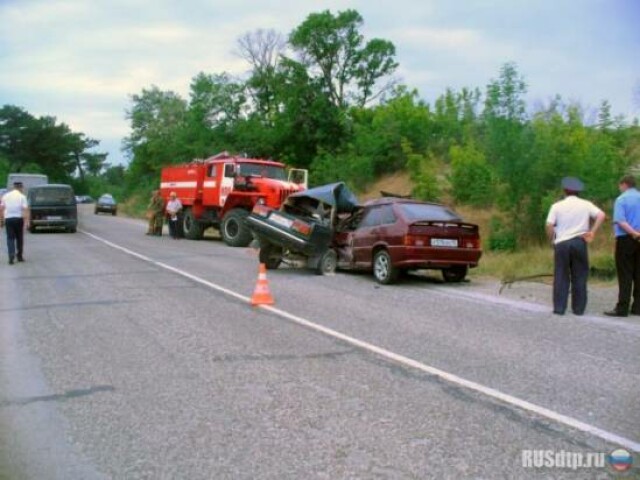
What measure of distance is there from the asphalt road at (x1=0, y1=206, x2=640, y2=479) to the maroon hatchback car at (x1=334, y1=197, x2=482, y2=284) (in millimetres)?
1815

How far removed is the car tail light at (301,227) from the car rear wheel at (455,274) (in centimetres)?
278

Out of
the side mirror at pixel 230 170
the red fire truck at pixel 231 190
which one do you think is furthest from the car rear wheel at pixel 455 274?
the side mirror at pixel 230 170

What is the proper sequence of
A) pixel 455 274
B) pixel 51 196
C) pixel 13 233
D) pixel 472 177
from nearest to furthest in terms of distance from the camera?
pixel 455 274
pixel 13 233
pixel 472 177
pixel 51 196

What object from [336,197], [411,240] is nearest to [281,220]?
[336,197]

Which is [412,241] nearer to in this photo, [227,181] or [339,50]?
[227,181]

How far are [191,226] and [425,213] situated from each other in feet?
42.1

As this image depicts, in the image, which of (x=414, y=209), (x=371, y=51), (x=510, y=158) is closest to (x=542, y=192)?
(x=510, y=158)

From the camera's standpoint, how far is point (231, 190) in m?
21.6

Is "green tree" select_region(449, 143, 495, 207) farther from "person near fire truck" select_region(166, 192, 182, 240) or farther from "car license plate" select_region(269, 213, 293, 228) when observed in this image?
"person near fire truck" select_region(166, 192, 182, 240)

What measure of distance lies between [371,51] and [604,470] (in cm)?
4819

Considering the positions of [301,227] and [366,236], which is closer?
[366,236]

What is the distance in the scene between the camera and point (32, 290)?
11.4 m

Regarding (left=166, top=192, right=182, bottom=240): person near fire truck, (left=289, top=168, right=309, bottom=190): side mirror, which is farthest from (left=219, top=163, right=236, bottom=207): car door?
(left=166, top=192, right=182, bottom=240): person near fire truck

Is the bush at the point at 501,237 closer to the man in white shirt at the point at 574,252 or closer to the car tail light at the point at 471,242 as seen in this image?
the car tail light at the point at 471,242
